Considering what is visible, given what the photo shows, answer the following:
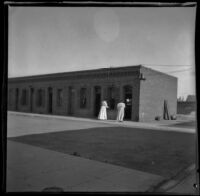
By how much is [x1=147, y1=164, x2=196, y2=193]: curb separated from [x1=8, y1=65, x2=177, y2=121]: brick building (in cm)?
1304

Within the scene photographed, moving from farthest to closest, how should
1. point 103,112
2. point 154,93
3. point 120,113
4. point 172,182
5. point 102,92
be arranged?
point 102,92 < point 154,93 < point 103,112 < point 120,113 < point 172,182

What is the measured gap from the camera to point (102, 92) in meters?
20.2

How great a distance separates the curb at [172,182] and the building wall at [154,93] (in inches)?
517

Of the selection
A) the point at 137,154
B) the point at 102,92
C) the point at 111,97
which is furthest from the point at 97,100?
the point at 137,154

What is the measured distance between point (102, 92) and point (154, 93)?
16.2ft

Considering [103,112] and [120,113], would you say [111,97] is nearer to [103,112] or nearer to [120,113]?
[103,112]

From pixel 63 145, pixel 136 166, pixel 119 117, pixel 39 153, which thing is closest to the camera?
pixel 136 166

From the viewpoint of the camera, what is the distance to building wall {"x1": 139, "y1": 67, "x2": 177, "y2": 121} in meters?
18.3

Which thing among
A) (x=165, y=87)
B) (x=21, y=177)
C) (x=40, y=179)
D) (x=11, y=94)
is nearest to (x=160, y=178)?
(x=40, y=179)

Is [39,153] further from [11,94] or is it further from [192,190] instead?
[11,94]

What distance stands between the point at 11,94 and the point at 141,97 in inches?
824

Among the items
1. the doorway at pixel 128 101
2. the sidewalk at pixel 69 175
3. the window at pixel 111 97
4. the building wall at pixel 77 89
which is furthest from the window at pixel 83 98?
the sidewalk at pixel 69 175
